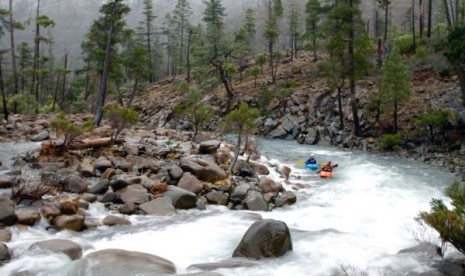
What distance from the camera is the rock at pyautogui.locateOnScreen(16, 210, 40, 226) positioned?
31.1 ft

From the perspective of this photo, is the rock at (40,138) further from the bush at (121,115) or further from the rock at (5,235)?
the rock at (5,235)

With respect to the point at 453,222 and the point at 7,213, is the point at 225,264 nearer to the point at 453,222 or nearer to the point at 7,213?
the point at 453,222

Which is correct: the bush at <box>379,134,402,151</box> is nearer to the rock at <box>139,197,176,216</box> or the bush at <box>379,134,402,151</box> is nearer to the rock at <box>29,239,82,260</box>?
the rock at <box>139,197,176,216</box>

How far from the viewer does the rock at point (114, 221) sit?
1040 centimetres

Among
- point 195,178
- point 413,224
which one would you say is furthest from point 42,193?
point 413,224

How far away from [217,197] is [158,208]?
84.3 inches

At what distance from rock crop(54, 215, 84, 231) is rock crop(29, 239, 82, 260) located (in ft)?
4.00

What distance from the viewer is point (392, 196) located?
1472 centimetres

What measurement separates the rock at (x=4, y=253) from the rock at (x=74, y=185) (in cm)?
408

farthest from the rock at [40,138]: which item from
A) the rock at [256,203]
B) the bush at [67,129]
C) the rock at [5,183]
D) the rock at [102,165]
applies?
the rock at [256,203]

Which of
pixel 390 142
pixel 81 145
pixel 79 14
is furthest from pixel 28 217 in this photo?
pixel 79 14

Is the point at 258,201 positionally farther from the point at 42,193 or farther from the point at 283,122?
the point at 283,122

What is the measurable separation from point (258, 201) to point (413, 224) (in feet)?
14.5

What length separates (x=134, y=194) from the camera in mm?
11984
